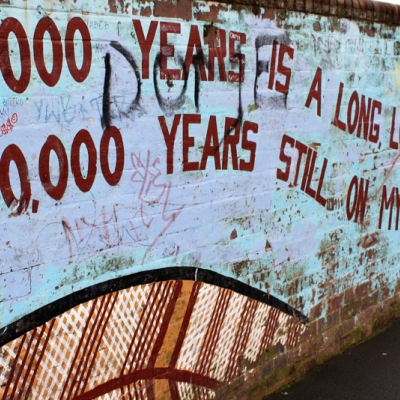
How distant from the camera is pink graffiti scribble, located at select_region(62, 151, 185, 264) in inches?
138

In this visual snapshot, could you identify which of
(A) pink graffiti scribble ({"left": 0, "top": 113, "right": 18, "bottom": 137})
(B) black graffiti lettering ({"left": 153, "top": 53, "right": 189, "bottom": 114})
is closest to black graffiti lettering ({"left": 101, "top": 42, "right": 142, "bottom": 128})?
(B) black graffiti lettering ({"left": 153, "top": 53, "right": 189, "bottom": 114})

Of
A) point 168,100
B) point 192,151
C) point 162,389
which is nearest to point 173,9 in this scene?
point 168,100

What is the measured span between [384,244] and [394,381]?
1407 millimetres

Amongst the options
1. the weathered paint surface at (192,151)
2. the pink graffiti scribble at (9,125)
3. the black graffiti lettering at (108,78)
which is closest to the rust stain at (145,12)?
the weathered paint surface at (192,151)

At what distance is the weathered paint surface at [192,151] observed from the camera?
3.21 m

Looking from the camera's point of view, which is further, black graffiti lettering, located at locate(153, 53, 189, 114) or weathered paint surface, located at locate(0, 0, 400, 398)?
black graffiti lettering, located at locate(153, 53, 189, 114)

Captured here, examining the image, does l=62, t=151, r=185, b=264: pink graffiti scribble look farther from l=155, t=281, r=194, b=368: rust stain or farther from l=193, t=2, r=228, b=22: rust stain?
l=193, t=2, r=228, b=22: rust stain

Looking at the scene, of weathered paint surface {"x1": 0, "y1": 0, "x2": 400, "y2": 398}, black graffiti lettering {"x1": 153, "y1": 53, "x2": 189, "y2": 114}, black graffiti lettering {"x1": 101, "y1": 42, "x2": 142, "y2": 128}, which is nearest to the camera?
weathered paint surface {"x1": 0, "y1": 0, "x2": 400, "y2": 398}

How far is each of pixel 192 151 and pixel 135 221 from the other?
586 millimetres

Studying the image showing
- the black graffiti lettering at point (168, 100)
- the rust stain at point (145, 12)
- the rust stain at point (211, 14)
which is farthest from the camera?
the rust stain at point (211, 14)

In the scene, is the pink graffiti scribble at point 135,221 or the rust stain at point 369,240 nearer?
the pink graffiti scribble at point 135,221

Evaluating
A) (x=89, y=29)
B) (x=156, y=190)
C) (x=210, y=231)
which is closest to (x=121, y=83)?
(x=89, y=29)

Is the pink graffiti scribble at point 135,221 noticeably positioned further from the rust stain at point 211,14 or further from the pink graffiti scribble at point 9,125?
the rust stain at point 211,14

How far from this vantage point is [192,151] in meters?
4.03
